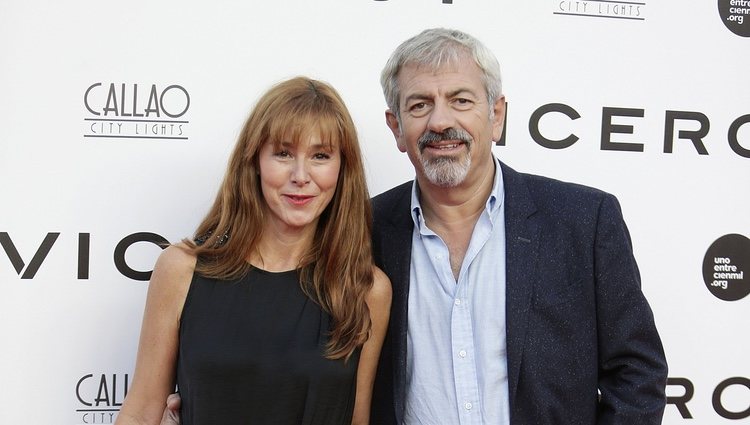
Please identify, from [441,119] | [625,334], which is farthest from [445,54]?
[625,334]

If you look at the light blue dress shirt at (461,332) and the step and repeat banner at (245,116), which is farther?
the step and repeat banner at (245,116)

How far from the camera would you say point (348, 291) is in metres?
1.68

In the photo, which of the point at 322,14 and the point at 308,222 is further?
the point at 322,14

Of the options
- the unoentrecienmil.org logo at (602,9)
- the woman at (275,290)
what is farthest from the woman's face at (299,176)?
the unoentrecienmil.org logo at (602,9)

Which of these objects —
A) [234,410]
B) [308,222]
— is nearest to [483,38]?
[308,222]

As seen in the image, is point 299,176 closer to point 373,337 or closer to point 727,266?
point 373,337

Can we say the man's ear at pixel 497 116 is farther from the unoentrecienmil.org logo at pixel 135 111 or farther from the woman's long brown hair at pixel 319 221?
the unoentrecienmil.org logo at pixel 135 111

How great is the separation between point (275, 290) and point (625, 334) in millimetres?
826

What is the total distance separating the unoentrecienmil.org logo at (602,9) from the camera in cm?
230

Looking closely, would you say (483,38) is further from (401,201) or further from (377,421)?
(377,421)

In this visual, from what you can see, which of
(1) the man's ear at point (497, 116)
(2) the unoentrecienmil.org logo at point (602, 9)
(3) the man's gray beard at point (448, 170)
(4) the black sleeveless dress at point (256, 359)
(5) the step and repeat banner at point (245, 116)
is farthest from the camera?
(2) the unoentrecienmil.org logo at point (602, 9)

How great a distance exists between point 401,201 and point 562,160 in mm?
705

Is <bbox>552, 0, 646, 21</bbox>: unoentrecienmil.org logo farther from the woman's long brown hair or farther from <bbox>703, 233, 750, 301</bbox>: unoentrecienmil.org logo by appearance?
the woman's long brown hair

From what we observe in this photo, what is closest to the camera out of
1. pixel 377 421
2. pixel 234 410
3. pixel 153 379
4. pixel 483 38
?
pixel 234 410
